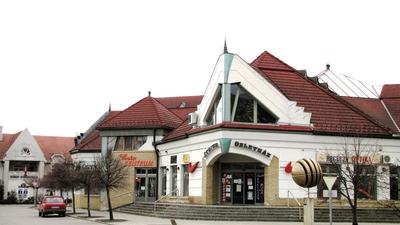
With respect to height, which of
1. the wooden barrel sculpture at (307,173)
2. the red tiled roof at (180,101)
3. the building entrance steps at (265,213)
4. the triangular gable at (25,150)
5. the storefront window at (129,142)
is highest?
the red tiled roof at (180,101)

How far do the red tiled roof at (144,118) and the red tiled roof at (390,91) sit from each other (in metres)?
17.1

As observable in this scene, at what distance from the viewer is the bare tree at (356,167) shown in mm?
27052

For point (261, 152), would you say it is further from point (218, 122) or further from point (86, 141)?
point (86, 141)

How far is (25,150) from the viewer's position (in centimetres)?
8800

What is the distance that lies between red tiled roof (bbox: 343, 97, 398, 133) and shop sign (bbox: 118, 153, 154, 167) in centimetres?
1676

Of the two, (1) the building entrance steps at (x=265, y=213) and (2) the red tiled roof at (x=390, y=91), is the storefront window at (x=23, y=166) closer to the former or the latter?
(1) the building entrance steps at (x=265, y=213)

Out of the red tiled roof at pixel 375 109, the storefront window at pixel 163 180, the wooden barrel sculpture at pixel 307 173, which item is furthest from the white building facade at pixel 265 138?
→ the wooden barrel sculpture at pixel 307 173

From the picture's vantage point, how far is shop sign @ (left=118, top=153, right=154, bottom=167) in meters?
46.2

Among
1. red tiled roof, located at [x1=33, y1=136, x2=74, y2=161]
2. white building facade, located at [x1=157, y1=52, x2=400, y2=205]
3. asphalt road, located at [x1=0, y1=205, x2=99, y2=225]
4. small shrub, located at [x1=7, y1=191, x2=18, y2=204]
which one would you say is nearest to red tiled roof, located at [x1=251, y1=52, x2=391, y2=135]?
white building facade, located at [x1=157, y1=52, x2=400, y2=205]

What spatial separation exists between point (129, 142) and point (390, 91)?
21800 millimetres

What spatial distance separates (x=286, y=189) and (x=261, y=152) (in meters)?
2.75

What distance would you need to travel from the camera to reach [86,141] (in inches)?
2372

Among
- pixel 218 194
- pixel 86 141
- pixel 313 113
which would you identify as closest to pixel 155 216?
pixel 218 194

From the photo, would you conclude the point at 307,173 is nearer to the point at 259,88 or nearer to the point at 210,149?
the point at 210,149
